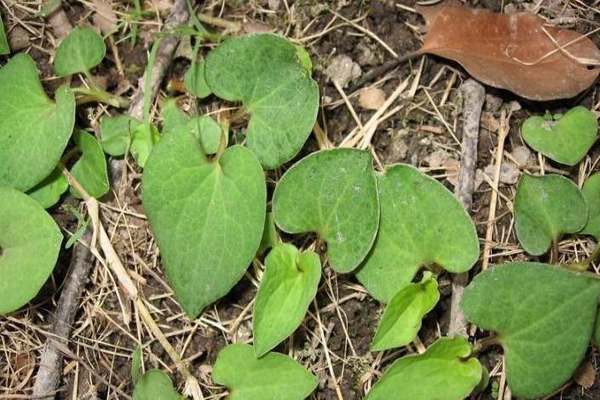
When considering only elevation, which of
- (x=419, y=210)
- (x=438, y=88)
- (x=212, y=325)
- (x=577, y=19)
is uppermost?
(x=577, y=19)

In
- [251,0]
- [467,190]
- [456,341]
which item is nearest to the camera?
[456,341]

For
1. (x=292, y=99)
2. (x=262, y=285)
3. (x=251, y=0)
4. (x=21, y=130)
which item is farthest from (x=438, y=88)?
(x=21, y=130)

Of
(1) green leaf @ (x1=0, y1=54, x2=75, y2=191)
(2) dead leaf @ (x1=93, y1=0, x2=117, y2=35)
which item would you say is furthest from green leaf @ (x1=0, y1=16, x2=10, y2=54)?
(2) dead leaf @ (x1=93, y1=0, x2=117, y2=35)

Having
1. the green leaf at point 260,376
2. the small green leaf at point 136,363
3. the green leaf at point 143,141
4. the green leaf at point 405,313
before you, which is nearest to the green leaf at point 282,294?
the green leaf at point 260,376

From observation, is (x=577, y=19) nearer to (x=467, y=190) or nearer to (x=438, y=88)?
(x=438, y=88)

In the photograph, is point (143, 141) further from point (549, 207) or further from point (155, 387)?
point (549, 207)

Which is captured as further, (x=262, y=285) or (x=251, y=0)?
(x=251, y=0)

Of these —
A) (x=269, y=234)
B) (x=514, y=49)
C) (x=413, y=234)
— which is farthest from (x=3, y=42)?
(x=514, y=49)
